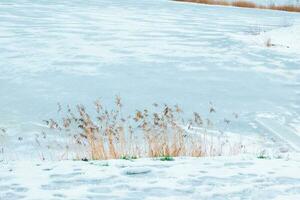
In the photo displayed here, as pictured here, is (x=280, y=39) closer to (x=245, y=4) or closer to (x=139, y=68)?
(x=139, y=68)

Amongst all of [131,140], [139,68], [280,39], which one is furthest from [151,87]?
[280,39]

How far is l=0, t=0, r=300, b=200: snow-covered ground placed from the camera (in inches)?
151

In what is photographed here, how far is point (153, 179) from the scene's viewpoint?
3920 mm

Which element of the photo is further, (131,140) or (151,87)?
(151,87)

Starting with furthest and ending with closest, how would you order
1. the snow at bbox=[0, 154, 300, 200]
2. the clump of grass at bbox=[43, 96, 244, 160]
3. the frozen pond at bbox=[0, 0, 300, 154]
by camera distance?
the frozen pond at bbox=[0, 0, 300, 154]
the clump of grass at bbox=[43, 96, 244, 160]
the snow at bbox=[0, 154, 300, 200]

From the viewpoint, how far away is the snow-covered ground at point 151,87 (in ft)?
12.6

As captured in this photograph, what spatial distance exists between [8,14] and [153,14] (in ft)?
14.1

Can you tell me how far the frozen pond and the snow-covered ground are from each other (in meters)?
0.02

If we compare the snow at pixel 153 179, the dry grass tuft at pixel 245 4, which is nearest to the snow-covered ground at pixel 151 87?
the snow at pixel 153 179

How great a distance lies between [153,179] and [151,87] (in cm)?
414

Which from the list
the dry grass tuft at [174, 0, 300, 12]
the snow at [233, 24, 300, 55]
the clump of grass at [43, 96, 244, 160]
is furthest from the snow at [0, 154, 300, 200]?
the dry grass tuft at [174, 0, 300, 12]

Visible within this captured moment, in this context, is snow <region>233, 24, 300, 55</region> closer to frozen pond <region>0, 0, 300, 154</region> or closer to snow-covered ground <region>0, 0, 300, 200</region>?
snow-covered ground <region>0, 0, 300, 200</region>

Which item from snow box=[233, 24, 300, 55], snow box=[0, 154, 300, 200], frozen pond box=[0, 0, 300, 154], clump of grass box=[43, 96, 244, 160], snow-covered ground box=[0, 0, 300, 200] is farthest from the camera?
snow box=[233, 24, 300, 55]

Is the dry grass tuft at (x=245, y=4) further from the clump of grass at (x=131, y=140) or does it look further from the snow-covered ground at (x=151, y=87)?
the clump of grass at (x=131, y=140)
